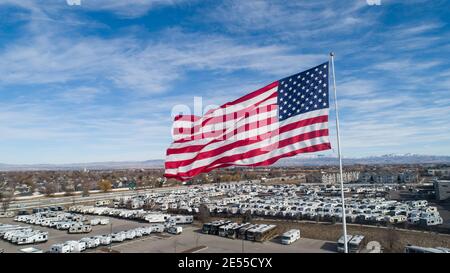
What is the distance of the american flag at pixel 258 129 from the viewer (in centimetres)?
633

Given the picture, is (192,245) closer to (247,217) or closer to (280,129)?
(247,217)

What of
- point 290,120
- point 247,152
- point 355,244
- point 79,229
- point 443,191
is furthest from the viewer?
point 443,191

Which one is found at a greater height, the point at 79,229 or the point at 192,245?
the point at 79,229

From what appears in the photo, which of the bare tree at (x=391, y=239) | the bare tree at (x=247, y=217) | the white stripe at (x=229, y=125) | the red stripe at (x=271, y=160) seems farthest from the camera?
the bare tree at (x=247, y=217)

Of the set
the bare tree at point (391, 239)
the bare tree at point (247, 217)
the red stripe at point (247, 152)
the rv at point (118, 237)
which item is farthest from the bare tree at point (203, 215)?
the red stripe at point (247, 152)

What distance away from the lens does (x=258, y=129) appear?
269 inches

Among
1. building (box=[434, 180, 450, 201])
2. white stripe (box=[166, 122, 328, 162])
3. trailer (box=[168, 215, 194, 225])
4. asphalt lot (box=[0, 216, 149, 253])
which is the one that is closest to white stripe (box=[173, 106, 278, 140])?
white stripe (box=[166, 122, 328, 162])

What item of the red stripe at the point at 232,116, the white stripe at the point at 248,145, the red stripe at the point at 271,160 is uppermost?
the red stripe at the point at 232,116

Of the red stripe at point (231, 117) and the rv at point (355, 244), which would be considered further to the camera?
the rv at point (355, 244)

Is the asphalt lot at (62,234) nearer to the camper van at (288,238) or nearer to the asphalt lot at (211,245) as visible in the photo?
the asphalt lot at (211,245)

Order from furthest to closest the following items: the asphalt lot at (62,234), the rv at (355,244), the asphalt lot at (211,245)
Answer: the asphalt lot at (62,234)
the asphalt lot at (211,245)
the rv at (355,244)

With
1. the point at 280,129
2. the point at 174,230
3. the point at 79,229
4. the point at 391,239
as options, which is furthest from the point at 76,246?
the point at 391,239
